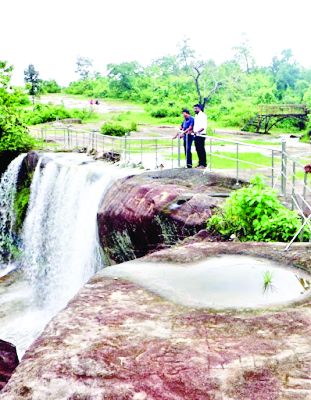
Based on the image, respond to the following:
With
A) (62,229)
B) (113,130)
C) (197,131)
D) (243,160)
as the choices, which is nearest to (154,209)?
(197,131)

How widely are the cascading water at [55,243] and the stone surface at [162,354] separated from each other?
6.98 metres

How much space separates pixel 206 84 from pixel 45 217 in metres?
33.3

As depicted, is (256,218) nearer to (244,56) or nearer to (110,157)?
(110,157)

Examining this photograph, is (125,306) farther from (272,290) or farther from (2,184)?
(2,184)

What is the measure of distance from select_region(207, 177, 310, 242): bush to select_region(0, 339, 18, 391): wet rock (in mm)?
3497

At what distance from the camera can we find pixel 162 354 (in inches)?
157

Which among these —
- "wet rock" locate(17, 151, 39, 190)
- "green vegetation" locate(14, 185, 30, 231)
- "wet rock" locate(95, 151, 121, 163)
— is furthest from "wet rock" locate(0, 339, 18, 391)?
"wet rock" locate(17, 151, 39, 190)

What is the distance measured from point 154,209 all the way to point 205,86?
3687 centimetres

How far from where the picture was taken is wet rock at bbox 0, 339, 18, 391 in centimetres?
699

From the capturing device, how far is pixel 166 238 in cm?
912

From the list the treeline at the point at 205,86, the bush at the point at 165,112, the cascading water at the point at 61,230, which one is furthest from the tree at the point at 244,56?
the cascading water at the point at 61,230

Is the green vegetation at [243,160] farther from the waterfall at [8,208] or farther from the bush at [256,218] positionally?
the waterfall at [8,208]

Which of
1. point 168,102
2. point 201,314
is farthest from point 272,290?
point 168,102

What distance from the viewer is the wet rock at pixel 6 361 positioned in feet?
22.9
